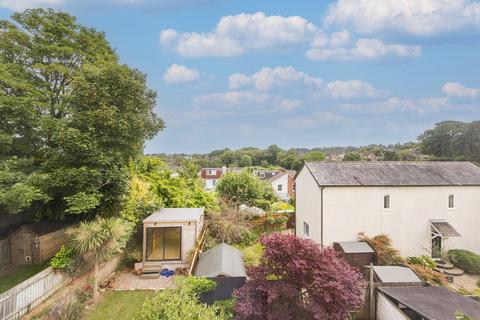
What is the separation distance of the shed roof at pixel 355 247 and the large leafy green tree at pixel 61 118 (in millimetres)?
12720

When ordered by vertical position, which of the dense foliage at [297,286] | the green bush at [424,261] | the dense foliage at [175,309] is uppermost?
the dense foliage at [297,286]

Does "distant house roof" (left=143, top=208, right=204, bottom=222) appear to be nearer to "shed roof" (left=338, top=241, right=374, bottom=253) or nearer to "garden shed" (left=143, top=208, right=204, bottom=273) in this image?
"garden shed" (left=143, top=208, right=204, bottom=273)

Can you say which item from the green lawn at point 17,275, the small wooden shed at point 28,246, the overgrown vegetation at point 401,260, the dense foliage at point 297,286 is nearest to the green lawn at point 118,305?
the green lawn at point 17,275

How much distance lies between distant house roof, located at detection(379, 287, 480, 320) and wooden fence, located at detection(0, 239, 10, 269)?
16.5m

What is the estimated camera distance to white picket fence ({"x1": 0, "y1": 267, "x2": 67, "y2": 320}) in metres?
7.82

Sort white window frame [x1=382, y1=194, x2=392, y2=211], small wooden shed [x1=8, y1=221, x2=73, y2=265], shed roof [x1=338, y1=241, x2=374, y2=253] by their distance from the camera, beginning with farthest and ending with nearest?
1. white window frame [x1=382, y1=194, x2=392, y2=211]
2. shed roof [x1=338, y1=241, x2=374, y2=253]
3. small wooden shed [x1=8, y1=221, x2=73, y2=265]

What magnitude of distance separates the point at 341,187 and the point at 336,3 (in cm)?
1597

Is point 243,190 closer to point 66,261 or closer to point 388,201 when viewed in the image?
point 388,201

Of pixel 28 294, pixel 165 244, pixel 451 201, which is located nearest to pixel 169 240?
pixel 165 244

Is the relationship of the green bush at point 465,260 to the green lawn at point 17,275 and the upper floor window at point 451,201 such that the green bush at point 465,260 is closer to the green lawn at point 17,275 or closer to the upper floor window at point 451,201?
the upper floor window at point 451,201

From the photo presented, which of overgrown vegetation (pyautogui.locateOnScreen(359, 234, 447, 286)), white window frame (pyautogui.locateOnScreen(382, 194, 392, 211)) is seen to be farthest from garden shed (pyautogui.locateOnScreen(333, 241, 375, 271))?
white window frame (pyautogui.locateOnScreen(382, 194, 392, 211))

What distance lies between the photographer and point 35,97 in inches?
488

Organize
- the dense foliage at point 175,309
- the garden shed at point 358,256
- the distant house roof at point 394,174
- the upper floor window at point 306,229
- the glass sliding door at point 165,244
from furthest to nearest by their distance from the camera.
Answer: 1. the upper floor window at point 306,229
2. the distant house roof at point 394,174
3. the glass sliding door at point 165,244
4. the garden shed at point 358,256
5. the dense foliage at point 175,309

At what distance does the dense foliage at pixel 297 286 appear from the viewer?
687 cm
